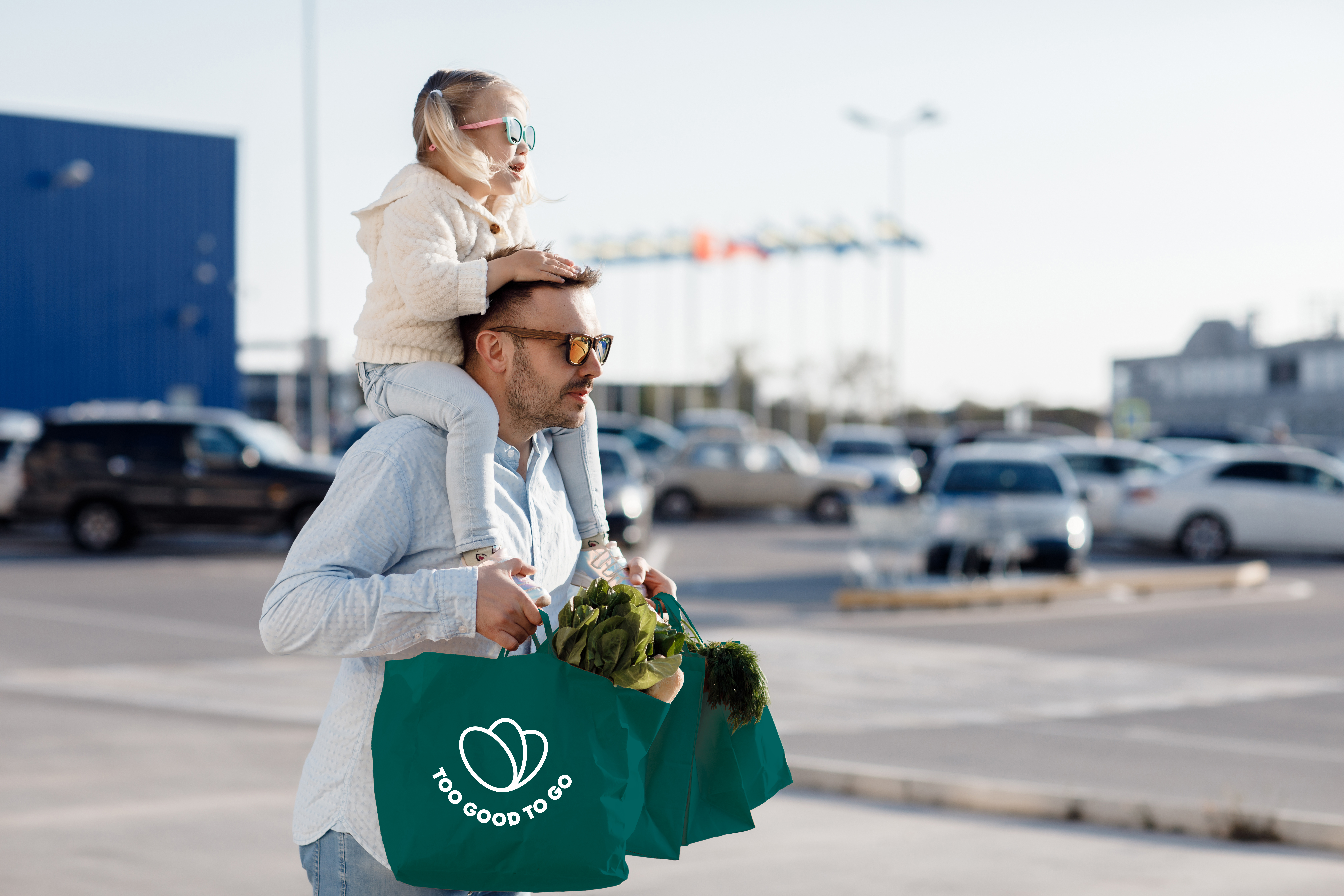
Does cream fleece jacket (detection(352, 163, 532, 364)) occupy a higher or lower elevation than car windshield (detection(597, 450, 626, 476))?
higher

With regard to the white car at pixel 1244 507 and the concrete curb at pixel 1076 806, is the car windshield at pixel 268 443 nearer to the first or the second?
the white car at pixel 1244 507

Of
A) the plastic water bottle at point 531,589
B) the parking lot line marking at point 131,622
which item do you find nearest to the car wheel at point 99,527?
the parking lot line marking at point 131,622

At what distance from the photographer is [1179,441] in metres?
31.3

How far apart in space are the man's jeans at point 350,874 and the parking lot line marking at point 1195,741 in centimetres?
644

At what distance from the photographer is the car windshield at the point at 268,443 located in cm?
1909

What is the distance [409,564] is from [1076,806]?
4518 millimetres

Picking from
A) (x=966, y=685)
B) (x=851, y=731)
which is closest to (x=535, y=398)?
A: (x=851, y=731)

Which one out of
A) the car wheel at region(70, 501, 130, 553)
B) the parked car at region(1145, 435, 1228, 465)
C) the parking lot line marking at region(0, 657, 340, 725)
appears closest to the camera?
the parking lot line marking at region(0, 657, 340, 725)

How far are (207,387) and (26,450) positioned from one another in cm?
1833

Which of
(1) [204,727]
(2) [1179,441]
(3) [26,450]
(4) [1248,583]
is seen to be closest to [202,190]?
(3) [26,450]

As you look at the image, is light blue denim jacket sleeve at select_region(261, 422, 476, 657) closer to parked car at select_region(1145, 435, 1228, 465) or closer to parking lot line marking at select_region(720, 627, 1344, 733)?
parking lot line marking at select_region(720, 627, 1344, 733)

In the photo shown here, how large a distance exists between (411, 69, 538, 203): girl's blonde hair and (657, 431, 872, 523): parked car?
25.0m

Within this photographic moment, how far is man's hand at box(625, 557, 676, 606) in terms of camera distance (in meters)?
2.47

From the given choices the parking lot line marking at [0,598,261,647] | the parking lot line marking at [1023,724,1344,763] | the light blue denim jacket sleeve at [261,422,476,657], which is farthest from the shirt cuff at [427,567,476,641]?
the parking lot line marking at [0,598,261,647]
